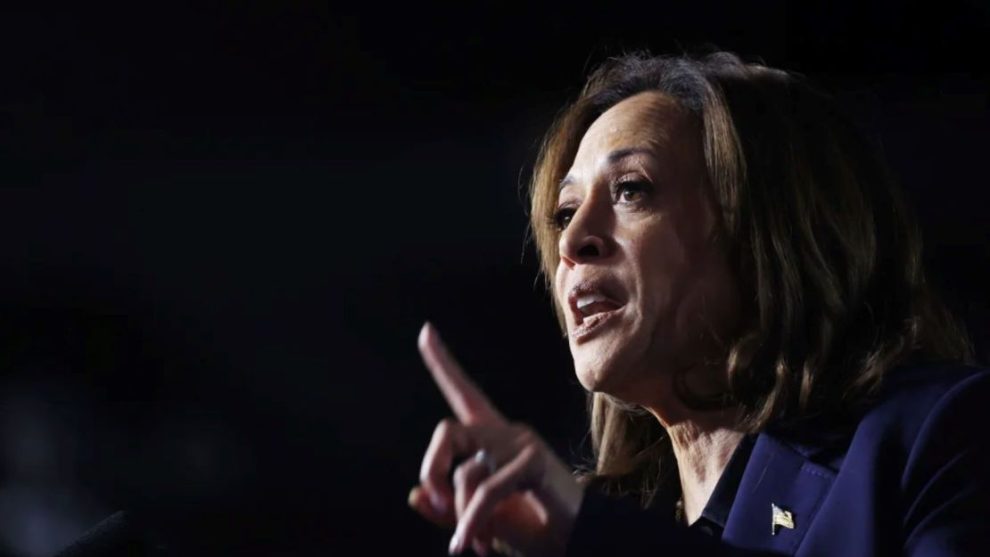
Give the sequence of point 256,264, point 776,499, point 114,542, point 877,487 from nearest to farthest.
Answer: point 114,542 → point 877,487 → point 776,499 → point 256,264

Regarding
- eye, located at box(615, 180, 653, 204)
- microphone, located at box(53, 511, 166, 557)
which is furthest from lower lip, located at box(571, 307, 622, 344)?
microphone, located at box(53, 511, 166, 557)

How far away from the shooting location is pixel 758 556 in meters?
1.05

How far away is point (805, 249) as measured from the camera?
4.92 feet

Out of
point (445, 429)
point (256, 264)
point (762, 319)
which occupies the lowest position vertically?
point (256, 264)

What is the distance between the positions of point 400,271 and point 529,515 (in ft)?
6.34

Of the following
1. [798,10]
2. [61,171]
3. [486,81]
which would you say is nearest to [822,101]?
[798,10]

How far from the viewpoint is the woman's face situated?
1.49 metres

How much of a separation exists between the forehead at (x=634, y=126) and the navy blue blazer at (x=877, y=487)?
1.32 ft

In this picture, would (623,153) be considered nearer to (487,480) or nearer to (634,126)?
(634,126)

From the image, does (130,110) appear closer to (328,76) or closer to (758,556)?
(328,76)

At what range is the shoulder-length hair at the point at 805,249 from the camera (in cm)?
144

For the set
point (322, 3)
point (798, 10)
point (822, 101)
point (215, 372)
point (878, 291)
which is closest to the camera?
point (878, 291)

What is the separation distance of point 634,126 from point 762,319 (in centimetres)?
30

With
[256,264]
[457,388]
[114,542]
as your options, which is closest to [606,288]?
[457,388]
